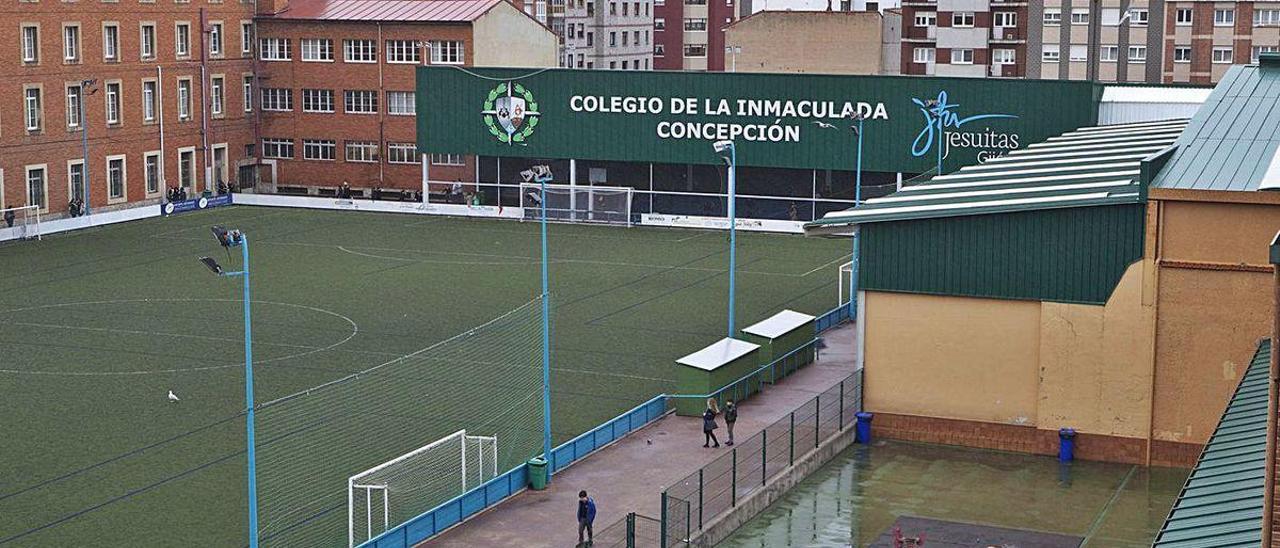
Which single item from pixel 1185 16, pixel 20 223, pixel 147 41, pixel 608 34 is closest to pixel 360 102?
pixel 147 41

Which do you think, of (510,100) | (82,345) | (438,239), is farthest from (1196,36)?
(82,345)

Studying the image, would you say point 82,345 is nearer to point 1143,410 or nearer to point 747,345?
point 747,345

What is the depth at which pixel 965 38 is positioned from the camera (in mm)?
105062

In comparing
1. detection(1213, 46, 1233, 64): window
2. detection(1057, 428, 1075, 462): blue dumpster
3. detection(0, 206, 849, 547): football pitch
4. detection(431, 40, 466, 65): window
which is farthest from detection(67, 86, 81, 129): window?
detection(1213, 46, 1233, 64): window

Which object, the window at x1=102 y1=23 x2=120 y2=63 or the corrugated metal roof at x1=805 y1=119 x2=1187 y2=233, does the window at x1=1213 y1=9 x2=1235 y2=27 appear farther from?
the window at x1=102 y1=23 x2=120 y2=63

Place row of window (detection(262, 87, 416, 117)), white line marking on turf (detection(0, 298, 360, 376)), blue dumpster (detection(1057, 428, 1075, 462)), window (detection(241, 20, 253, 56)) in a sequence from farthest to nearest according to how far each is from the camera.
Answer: window (detection(241, 20, 253, 56)) < row of window (detection(262, 87, 416, 117)) < white line marking on turf (detection(0, 298, 360, 376)) < blue dumpster (detection(1057, 428, 1075, 462))

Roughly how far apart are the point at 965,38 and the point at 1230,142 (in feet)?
205

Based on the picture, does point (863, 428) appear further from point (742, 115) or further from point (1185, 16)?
point (1185, 16)

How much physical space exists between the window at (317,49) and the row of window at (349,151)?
4024mm

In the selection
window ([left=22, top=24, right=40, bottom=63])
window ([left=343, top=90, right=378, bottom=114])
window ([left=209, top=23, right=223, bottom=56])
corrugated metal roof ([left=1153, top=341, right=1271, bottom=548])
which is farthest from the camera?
window ([left=343, top=90, right=378, bottom=114])

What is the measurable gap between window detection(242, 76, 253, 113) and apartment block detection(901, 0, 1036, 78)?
39.8 metres

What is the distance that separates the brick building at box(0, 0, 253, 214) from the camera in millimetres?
74938

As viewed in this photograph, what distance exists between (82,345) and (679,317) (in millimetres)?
17685

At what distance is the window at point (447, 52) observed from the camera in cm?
8450
